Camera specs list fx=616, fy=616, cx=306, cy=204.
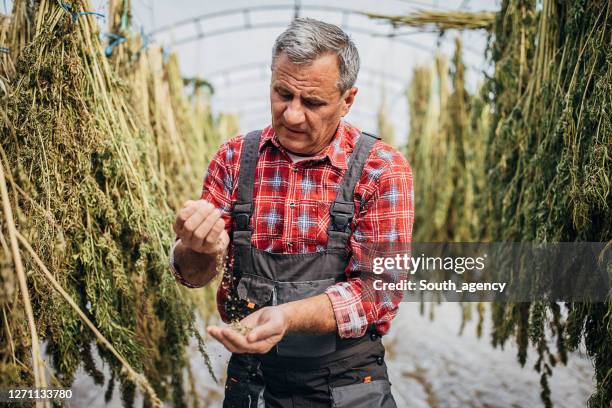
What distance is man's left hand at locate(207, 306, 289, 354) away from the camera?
48.8 inches

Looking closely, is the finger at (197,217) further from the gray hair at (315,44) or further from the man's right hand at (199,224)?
the gray hair at (315,44)

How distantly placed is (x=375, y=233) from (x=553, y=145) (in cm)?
95

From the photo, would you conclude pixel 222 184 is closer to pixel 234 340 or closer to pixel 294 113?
pixel 294 113

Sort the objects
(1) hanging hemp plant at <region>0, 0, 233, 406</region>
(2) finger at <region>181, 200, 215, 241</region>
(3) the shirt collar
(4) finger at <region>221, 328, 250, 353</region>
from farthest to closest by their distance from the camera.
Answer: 1. (1) hanging hemp plant at <region>0, 0, 233, 406</region>
2. (3) the shirt collar
3. (2) finger at <region>181, 200, 215, 241</region>
4. (4) finger at <region>221, 328, 250, 353</region>

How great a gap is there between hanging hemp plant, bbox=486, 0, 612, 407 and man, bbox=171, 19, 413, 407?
2.06 feet

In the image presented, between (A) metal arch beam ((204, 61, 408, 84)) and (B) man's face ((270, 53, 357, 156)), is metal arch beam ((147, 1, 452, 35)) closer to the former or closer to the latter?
(A) metal arch beam ((204, 61, 408, 84))

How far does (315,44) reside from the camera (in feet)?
4.87

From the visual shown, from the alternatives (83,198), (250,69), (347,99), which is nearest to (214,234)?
(347,99)

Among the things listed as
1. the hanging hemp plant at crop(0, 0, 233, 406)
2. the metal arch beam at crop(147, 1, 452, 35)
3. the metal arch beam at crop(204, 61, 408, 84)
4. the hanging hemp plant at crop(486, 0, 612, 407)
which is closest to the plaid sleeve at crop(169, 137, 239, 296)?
the hanging hemp plant at crop(0, 0, 233, 406)

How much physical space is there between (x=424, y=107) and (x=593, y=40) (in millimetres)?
3503

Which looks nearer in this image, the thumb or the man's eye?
the thumb

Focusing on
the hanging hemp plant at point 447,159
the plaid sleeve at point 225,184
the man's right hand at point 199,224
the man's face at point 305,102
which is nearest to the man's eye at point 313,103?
the man's face at point 305,102

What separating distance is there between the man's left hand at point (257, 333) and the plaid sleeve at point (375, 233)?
193 millimetres

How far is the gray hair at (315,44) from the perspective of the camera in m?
1.48
